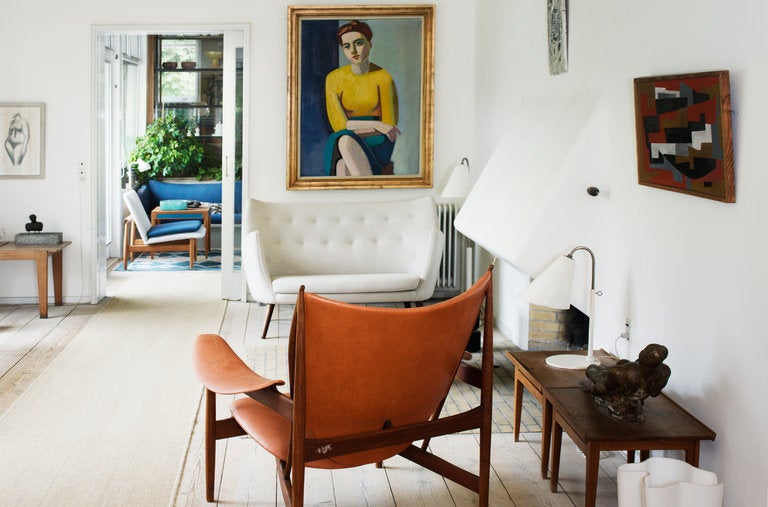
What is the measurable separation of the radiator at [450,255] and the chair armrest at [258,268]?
1.78 m

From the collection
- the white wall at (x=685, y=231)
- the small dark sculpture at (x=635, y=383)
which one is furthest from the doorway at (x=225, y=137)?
the small dark sculpture at (x=635, y=383)

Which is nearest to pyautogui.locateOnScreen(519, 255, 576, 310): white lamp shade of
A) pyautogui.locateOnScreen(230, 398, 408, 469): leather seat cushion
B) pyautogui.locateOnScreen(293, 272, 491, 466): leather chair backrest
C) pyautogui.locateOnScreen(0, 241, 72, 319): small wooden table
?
pyautogui.locateOnScreen(293, 272, 491, 466): leather chair backrest

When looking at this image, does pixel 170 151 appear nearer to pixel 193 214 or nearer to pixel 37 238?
pixel 193 214

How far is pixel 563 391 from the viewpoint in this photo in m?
3.40

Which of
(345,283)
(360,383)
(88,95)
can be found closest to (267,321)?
(345,283)

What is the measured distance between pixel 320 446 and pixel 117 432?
1.65m

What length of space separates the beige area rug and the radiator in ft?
5.96

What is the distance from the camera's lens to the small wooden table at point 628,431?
2.95 meters

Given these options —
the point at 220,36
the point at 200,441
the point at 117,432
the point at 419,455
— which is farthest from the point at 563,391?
the point at 220,36

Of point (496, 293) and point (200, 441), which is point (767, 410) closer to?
point (200, 441)

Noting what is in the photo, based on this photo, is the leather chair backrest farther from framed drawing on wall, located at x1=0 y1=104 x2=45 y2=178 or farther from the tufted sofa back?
framed drawing on wall, located at x1=0 y1=104 x2=45 y2=178

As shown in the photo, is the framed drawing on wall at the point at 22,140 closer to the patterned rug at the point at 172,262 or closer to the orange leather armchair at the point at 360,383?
the patterned rug at the point at 172,262

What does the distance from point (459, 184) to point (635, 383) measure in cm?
351

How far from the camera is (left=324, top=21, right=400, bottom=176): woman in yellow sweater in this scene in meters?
6.99
